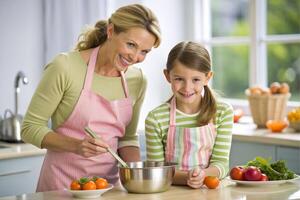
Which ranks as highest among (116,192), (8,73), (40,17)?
(40,17)

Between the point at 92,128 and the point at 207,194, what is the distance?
1.92ft

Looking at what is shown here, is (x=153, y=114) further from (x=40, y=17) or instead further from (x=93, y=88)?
(x=40, y=17)

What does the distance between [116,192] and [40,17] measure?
2.11 metres

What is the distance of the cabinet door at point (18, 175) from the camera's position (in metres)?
3.53

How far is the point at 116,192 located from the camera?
2449 millimetres

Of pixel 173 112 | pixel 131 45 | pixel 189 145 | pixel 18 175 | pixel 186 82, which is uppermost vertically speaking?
pixel 131 45

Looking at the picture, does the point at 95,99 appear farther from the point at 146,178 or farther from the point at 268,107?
the point at 268,107

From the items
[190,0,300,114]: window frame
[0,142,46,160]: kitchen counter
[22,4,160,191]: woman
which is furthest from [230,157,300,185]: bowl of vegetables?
[190,0,300,114]: window frame

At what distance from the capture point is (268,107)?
4.01m

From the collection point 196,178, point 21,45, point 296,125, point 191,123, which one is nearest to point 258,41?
point 296,125

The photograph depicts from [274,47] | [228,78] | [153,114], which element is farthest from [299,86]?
[153,114]

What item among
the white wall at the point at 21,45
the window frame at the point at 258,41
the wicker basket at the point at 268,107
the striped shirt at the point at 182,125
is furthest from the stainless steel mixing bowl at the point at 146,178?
the window frame at the point at 258,41

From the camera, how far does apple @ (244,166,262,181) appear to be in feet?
8.22

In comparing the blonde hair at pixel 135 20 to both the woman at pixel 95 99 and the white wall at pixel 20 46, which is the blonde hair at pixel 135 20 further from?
the white wall at pixel 20 46
